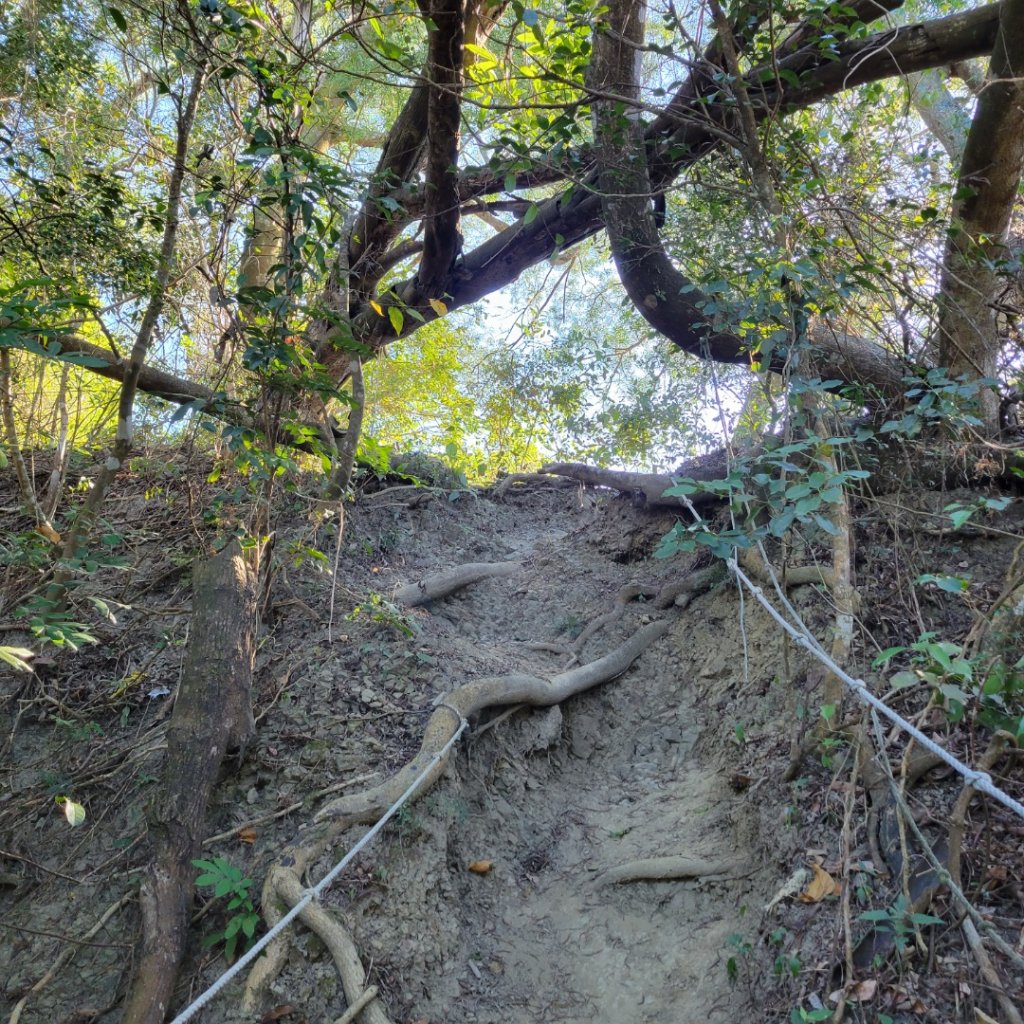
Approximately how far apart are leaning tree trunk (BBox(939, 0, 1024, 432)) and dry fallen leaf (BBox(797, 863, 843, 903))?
242 cm

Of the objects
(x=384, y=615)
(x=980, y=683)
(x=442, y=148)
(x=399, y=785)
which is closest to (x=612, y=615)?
(x=384, y=615)

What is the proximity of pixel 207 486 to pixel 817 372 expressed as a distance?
3511mm

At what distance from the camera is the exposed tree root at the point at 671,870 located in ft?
10.3

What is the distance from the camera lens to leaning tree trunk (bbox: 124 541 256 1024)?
2794mm

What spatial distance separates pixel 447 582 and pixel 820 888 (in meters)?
3.52

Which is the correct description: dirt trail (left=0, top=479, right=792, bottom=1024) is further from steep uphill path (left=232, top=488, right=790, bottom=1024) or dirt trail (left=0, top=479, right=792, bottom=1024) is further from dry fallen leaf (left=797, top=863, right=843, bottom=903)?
dry fallen leaf (left=797, top=863, right=843, bottom=903)

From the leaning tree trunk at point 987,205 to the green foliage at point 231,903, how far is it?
412 centimetres

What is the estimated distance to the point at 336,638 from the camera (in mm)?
4445

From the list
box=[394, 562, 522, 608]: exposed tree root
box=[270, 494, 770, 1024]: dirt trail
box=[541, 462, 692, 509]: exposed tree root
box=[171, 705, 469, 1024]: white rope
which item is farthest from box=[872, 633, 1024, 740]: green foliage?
box=[394, 562, 522, 608]: exposed tree root

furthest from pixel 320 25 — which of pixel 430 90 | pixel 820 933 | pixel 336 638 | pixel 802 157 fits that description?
pixel 820 933

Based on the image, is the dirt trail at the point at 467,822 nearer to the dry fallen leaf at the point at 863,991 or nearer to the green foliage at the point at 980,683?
the dry fallen leaf at the point at 863,991

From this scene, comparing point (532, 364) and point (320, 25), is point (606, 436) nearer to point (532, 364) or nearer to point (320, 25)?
point (532, 364)

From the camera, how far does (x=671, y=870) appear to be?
10.7ft

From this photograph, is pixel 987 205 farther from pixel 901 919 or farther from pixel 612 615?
pixel 901 919
